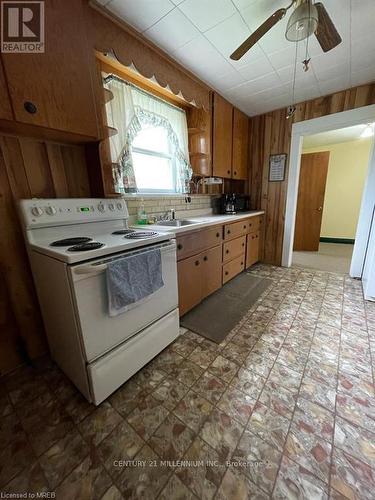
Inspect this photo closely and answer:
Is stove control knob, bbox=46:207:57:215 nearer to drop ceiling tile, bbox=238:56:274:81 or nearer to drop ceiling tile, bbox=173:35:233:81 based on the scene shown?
drop ceiling tile, bbox=173:35:233:81

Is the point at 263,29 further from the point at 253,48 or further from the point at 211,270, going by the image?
the point at 211,270

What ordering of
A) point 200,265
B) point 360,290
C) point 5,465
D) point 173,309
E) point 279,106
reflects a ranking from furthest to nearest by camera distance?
point 279,106, point 360,290, point 200,265, point 173,309, point 5,465

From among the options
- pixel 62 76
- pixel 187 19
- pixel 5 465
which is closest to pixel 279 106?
pixel 187 19

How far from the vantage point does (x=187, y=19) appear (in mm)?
1344

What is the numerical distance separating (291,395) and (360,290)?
1.94 meters

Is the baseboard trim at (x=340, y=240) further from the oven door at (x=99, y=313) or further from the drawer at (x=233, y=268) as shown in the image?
the oven door at (x=99, y=313)

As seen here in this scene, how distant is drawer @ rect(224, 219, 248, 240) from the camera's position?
7.61 ft

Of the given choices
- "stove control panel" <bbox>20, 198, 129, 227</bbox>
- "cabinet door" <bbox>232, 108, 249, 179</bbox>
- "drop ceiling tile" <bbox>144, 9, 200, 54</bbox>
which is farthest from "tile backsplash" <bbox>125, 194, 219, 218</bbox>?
"drop ceiling tile" <bbox>144, 9, 200, 54</bbox>

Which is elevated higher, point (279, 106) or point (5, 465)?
point (279, 106)

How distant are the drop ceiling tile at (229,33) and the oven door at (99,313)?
1.62 metres

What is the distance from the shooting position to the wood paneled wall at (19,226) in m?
1.24

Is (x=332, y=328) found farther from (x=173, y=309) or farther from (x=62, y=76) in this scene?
(x=62, y=76)

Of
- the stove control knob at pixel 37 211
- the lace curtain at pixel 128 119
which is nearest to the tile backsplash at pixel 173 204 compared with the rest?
the lace curtain at pixel 128 119

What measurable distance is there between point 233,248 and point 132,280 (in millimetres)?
1674
